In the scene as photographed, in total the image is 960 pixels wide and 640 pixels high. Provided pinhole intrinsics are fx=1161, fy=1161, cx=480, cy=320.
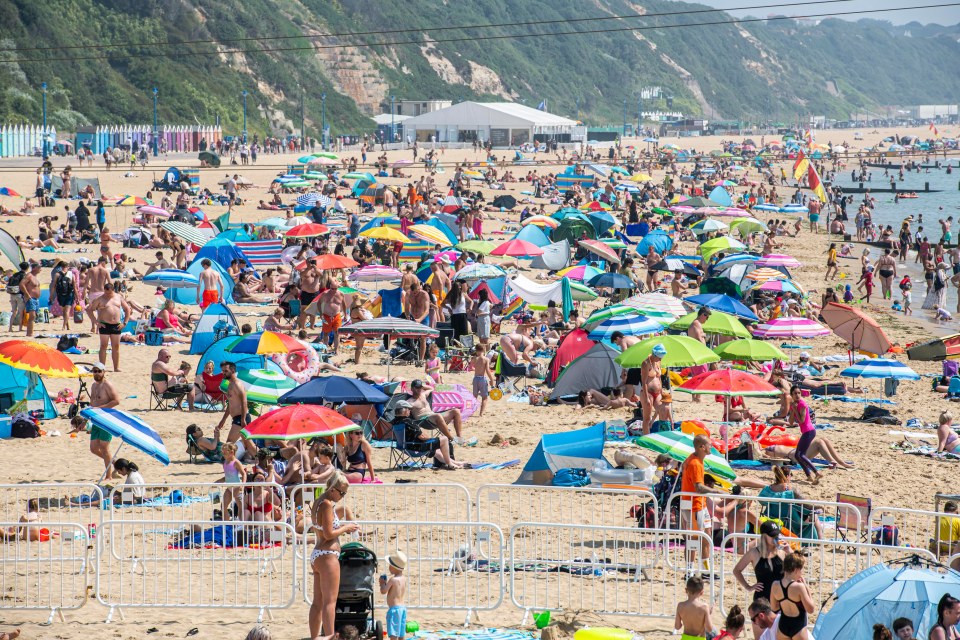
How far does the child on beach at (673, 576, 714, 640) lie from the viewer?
6781 mm

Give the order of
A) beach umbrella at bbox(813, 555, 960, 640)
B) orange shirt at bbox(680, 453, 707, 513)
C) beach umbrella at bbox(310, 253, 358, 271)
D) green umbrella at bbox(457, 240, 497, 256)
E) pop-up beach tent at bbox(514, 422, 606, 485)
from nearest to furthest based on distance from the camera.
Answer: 1. beach umbrella at bbox(813, 555, 960, 640)
2. orange shirt at bbox(680, 453, 707, 513)
3. pop-up beach tent at bbox(514, 422, 606, 485)
4. beach umbrella at bbox(310, 253, 358, 271)
5. green umbrella at bbox(457, 240, 497, 256)

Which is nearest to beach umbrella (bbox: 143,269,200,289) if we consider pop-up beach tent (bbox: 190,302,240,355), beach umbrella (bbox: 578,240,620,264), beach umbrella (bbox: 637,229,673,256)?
pop-up beach tent (bbox: 190,302,240,355)

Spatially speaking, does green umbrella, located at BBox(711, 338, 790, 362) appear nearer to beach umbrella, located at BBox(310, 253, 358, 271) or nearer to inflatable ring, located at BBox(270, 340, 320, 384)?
inflatable ring, located at BBox(270, 340, 320, 384)

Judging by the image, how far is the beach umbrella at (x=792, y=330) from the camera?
1620cm

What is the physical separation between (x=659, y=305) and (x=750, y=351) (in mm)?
3416

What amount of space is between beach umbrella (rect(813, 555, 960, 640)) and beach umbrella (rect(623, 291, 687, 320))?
10.2 metres

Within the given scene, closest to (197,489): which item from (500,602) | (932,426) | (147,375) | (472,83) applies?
(500,602)

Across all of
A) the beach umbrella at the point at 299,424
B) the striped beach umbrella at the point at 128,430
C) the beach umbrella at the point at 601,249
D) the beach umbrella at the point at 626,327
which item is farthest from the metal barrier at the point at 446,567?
the beach umbrella at the point at 601,249

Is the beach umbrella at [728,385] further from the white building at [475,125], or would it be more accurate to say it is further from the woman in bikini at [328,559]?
the white building at [475,125]

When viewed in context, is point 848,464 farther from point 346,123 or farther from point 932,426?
point 346,123

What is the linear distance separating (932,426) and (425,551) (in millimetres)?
8288

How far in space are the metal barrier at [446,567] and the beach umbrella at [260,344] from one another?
15.8 ft

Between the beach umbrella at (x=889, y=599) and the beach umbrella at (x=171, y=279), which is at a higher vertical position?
the beach umbrella at (x=171, y=279)

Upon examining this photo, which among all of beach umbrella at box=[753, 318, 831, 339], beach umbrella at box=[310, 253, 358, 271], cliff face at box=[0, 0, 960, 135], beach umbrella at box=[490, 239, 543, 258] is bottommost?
beach umbrella at box=[753, 318, 831, 339]
